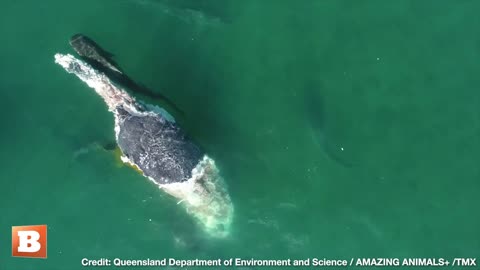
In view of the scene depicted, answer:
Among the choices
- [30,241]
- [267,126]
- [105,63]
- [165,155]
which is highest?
[105,63]

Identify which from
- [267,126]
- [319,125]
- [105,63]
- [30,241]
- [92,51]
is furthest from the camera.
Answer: [105,63]

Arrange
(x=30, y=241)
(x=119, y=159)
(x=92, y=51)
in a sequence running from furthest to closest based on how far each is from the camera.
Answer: (x=92, y=51)
(x=119, y=159)
(x=30, y=241)

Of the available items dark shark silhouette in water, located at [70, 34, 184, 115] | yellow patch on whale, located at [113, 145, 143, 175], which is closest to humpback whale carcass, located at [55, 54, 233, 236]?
yellow patch on whale, located at [113, 145, 143, 175]

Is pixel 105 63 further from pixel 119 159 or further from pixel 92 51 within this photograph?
pixel 119 159

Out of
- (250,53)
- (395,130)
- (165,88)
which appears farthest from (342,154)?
(165,88)

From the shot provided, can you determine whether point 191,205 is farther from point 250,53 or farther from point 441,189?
point 441,189

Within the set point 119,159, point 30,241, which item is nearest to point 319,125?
point 119,159

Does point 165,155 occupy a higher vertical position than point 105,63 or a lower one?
lower
